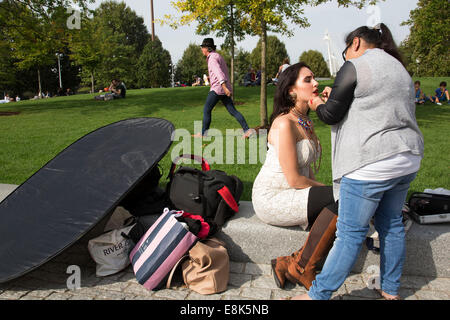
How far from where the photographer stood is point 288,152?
8.80 feet

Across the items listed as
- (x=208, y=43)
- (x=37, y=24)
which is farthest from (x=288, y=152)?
(x=37, y=24)

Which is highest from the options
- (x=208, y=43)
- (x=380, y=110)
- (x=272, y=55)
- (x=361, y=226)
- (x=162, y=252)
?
(x=272, y=55)

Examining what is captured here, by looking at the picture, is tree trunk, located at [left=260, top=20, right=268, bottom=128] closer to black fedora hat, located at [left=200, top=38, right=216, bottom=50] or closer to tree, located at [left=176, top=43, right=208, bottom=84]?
black fedora hat, located at [left=200, top=38, right=216, bottom=50]

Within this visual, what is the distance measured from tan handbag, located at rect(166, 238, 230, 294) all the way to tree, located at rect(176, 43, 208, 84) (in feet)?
153

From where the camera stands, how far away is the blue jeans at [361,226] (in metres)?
2.03

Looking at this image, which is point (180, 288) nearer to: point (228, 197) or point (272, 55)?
point (228, 197)

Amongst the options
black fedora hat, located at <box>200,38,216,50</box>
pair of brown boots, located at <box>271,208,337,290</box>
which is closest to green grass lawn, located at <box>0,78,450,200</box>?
pair of brown boots, located at <box>271,208,337,290</box>

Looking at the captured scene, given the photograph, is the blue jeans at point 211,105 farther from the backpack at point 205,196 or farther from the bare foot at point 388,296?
the bare foot at point 388,296

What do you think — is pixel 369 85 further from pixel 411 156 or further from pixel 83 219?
pixel 83 219

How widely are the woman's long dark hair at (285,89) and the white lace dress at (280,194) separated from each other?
1.05ft

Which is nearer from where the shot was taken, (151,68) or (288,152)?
(288,152)

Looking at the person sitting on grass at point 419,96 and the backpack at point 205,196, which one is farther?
the person sitting on grass at point 419,96

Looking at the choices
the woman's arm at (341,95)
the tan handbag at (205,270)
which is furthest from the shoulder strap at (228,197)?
the woman's arm at (341,95)

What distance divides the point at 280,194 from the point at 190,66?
49756 mm
